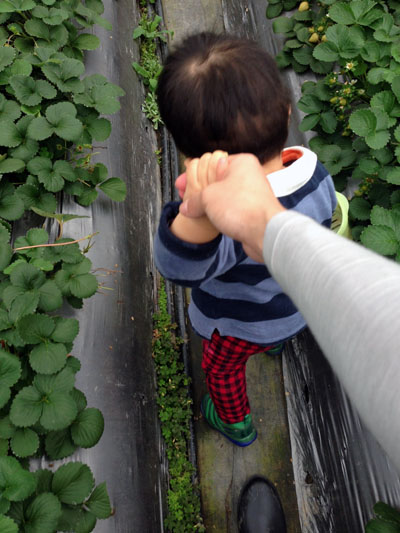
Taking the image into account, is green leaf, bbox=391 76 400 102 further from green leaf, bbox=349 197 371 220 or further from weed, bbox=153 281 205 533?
weed, bbox=153 281 205 533

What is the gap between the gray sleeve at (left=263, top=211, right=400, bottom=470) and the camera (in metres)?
0.34

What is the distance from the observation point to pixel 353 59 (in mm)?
1629

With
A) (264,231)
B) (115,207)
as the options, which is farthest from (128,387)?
(264,231)

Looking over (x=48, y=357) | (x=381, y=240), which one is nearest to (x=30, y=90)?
(x=48, y=357)

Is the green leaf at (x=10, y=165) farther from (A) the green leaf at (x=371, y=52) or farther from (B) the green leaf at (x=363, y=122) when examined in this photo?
(A) the green leaf at (x=371, y=52)

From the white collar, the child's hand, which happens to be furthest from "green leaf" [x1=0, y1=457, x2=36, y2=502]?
the white collar

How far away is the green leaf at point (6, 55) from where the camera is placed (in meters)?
1.41

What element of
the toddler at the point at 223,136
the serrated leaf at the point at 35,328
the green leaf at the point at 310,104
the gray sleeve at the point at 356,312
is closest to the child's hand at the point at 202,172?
the toddler at the point at 223,136

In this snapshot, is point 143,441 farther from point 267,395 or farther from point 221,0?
point 221,0

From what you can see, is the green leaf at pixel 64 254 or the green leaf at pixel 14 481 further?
the green leaf at pixel 64 254

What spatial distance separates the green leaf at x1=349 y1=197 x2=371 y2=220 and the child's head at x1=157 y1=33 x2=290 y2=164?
0.73m

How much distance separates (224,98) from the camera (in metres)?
0.74

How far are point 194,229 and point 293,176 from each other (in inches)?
9.7

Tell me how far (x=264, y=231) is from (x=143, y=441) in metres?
1.12
